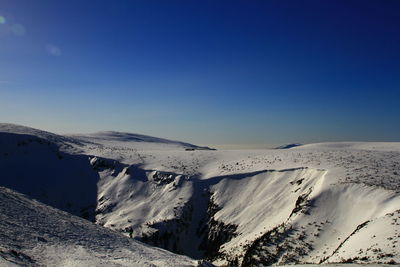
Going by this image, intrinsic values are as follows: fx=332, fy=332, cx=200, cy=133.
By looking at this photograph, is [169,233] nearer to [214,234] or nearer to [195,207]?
[195,207]

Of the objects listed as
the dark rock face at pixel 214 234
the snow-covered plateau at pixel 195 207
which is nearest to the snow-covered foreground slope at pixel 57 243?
the snow-covered plateau at pixel 195 207

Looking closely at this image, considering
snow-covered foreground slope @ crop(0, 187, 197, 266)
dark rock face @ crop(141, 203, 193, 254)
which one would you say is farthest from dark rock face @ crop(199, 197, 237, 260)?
snow-covered foreground slope @ crop(0, 187, 197, 266)

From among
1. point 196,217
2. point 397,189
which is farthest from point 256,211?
point 397,189

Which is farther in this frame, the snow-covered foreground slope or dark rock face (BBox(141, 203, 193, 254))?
dark rock face (BBox(141, 203, 193, 254))

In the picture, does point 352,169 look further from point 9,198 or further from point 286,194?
point 9,198

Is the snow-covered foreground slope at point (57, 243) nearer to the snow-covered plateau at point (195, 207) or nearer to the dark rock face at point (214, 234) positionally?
the snow-covered plateau at point (195, 207)

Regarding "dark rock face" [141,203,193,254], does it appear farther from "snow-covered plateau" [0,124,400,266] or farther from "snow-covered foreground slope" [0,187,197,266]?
"snow-covered foreground slope" [0,187,197,266]
